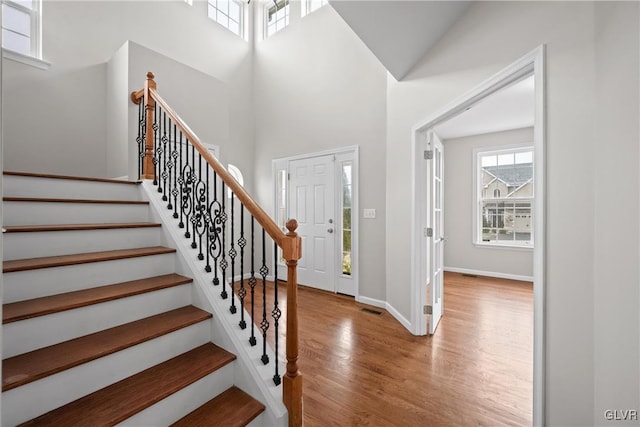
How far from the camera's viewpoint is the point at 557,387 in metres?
1.37

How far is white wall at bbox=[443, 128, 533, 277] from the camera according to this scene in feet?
16.5

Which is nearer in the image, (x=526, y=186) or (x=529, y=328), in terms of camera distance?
(x=529, y=328)

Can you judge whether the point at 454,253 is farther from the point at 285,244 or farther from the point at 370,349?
the point at 285,244

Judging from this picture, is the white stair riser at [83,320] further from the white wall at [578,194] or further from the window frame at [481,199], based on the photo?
the window frame at [481,199]

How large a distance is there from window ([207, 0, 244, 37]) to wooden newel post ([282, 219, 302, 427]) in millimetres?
4889

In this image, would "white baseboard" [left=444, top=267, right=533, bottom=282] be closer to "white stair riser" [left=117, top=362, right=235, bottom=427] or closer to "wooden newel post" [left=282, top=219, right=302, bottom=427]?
"wooden newel post" [left=282, top=219, right=302, bottom=427]

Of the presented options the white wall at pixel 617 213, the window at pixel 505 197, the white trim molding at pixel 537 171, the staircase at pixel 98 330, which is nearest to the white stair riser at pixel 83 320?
the staircase at pixel 98 330

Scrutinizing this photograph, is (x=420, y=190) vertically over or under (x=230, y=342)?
over

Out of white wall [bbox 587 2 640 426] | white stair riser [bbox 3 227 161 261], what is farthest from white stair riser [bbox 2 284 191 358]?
white wall [bbox 587 2 640 426]

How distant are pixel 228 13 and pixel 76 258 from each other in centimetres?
503

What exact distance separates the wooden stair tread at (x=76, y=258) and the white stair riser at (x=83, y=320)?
0.30 meters

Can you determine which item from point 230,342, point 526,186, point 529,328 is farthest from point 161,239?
point 526,186

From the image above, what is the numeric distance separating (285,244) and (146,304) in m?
0.96

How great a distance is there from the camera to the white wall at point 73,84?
3.04m
